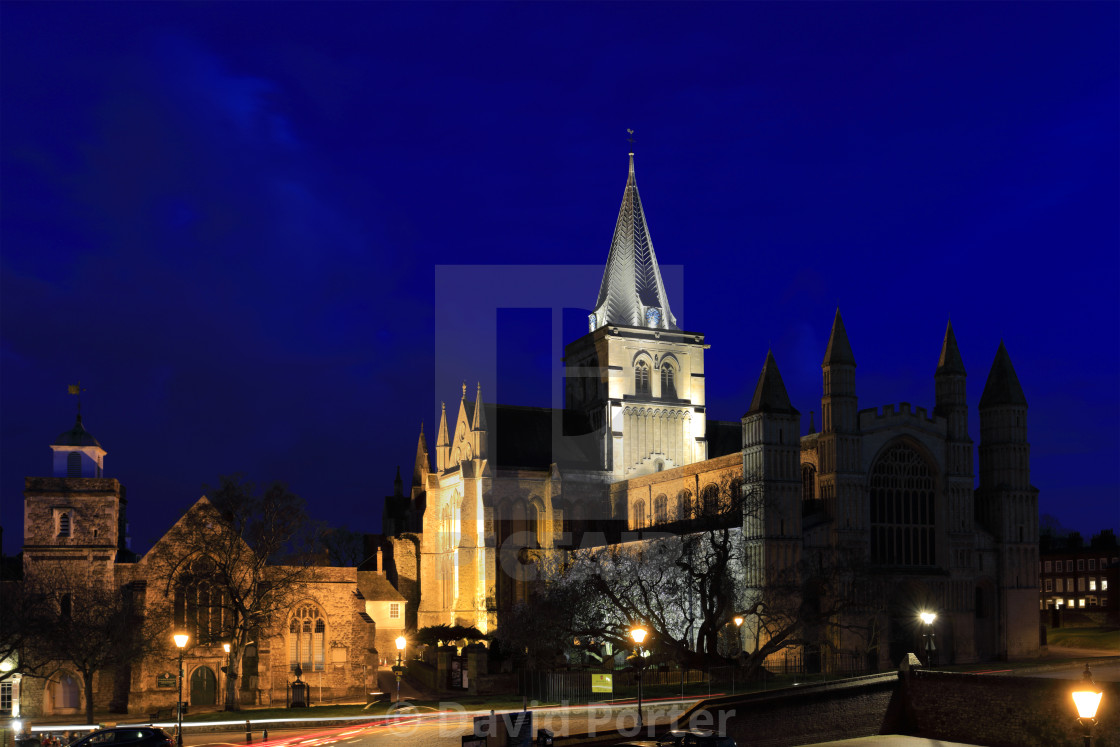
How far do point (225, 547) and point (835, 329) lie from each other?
33117mm

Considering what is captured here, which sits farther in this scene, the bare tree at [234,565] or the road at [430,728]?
the bare tree at [234,565]

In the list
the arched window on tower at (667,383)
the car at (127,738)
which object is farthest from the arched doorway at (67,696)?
the arched window on tower at (667,383)

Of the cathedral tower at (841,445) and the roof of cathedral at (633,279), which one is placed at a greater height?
the roof of cathedral at (633,279)

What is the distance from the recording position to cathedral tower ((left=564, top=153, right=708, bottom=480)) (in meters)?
88.2

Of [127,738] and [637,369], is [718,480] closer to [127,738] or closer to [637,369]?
[637,369]

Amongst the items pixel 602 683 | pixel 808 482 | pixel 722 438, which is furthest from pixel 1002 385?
pixel 602 683

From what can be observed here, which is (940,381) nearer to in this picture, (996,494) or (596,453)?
(996,494)

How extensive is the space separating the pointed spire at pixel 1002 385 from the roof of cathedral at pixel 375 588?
37.3 metres

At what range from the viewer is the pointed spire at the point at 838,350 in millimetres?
62562

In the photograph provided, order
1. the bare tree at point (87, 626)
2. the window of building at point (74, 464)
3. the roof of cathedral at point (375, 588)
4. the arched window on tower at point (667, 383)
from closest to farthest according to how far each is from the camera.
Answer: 1. the bare tree at point (87, 626)
2. the window of building at point (74, 464)
3. the roof of cathedral at point (375, 588)
4. the arched window on tower at point (667, 383)

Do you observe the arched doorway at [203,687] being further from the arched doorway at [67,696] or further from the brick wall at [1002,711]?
the brick wall at [1002,711]

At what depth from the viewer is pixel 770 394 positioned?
62.1 m

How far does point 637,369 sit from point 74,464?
1801 inches

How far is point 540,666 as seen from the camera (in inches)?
2057
